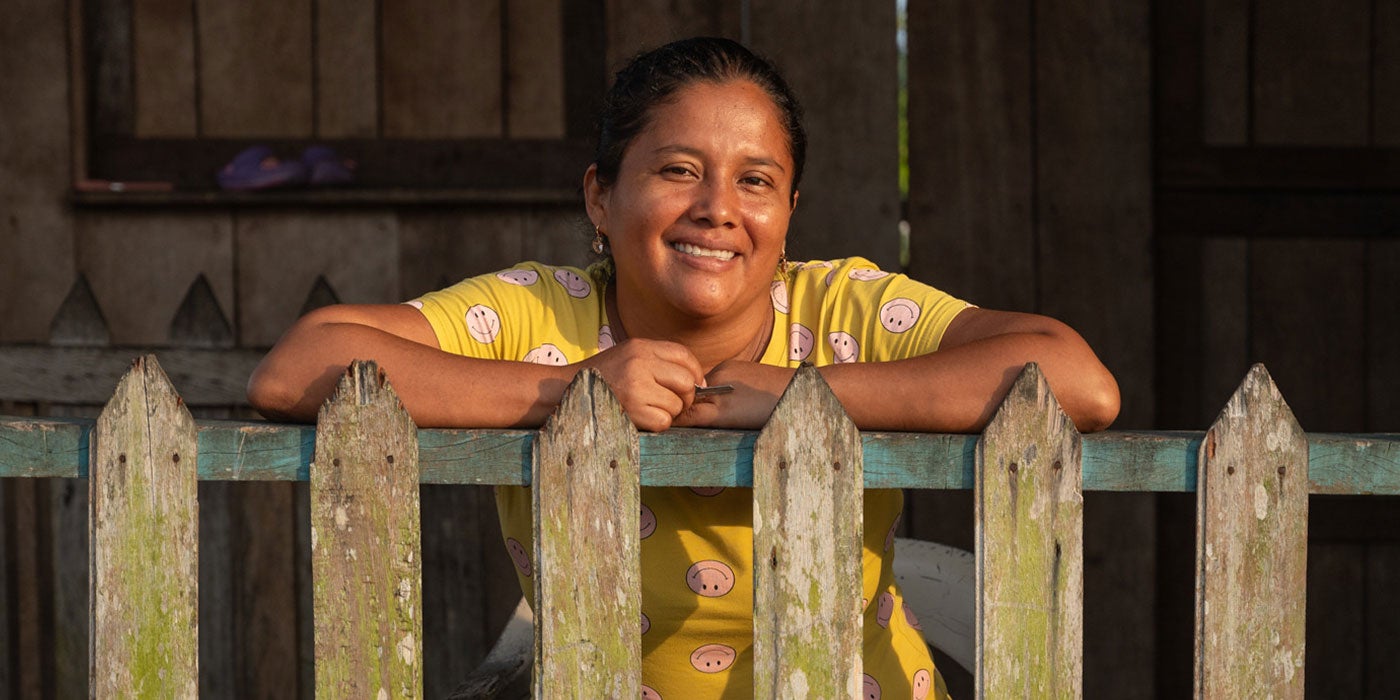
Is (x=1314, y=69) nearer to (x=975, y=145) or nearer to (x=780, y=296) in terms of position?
(x=975, y=145)

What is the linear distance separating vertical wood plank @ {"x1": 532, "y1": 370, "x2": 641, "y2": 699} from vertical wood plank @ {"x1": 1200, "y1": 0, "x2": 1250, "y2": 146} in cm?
280

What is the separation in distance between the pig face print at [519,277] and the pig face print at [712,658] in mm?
662

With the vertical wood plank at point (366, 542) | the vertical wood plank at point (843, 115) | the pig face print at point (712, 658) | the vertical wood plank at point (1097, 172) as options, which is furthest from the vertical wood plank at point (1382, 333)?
the vertical wood plank at point (366, 542)

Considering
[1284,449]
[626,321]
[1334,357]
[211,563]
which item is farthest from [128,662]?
[1334,357]

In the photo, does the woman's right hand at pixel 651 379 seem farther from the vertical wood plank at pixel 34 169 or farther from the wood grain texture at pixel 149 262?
the vertical wood plank at pixel 34 169

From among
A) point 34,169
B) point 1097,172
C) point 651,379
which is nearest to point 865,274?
point 651,379

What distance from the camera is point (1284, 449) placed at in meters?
1.83

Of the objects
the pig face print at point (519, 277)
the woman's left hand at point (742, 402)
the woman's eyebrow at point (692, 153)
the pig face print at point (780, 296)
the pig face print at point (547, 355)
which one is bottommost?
the woman's left hand at point (742, 402)

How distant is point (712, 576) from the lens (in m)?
2.22

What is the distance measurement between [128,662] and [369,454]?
43cm

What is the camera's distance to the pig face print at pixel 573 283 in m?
2.44

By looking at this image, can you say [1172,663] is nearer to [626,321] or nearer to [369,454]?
[626,321]

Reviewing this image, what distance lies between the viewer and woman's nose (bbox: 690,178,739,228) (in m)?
2.21

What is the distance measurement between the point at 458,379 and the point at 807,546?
51 cm
